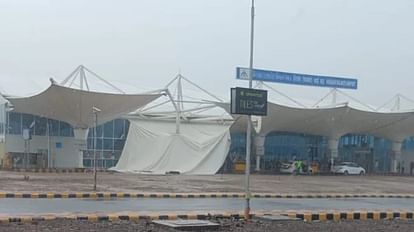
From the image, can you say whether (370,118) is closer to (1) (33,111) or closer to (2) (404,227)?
(1) (33,111)

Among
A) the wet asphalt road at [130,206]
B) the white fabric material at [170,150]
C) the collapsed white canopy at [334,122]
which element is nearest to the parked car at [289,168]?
the collapsed white canopy at [334,122]

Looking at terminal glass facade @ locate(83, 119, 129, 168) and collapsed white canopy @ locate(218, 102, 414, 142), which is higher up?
collapsed white canopy @ locate(218, 102, 414, 142)

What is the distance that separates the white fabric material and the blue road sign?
24.3 ft

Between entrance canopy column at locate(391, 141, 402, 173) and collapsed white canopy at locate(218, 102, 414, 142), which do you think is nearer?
collapsed white canopy at locate(218, 102, 414, 142)

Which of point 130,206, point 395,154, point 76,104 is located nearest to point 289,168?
point 395,154

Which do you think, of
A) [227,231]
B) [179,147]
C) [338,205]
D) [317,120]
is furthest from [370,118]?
[227,231]

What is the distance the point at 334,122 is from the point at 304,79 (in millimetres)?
12828

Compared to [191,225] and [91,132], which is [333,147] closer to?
[91,132]

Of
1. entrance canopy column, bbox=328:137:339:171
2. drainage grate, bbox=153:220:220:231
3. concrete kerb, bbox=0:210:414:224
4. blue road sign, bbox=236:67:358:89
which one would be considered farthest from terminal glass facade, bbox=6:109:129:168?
drainage grate, bbox=153:220:220:231

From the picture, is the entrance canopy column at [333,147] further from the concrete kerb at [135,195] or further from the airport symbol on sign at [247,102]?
the airport symbol on sign at [247,102]

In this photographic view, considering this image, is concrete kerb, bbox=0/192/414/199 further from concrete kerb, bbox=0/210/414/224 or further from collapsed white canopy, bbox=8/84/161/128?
collapsed white canopy, bbox=8/84/161/128

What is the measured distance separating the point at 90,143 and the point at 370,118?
2629 cm

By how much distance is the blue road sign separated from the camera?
151ft

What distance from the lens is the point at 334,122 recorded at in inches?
2475
